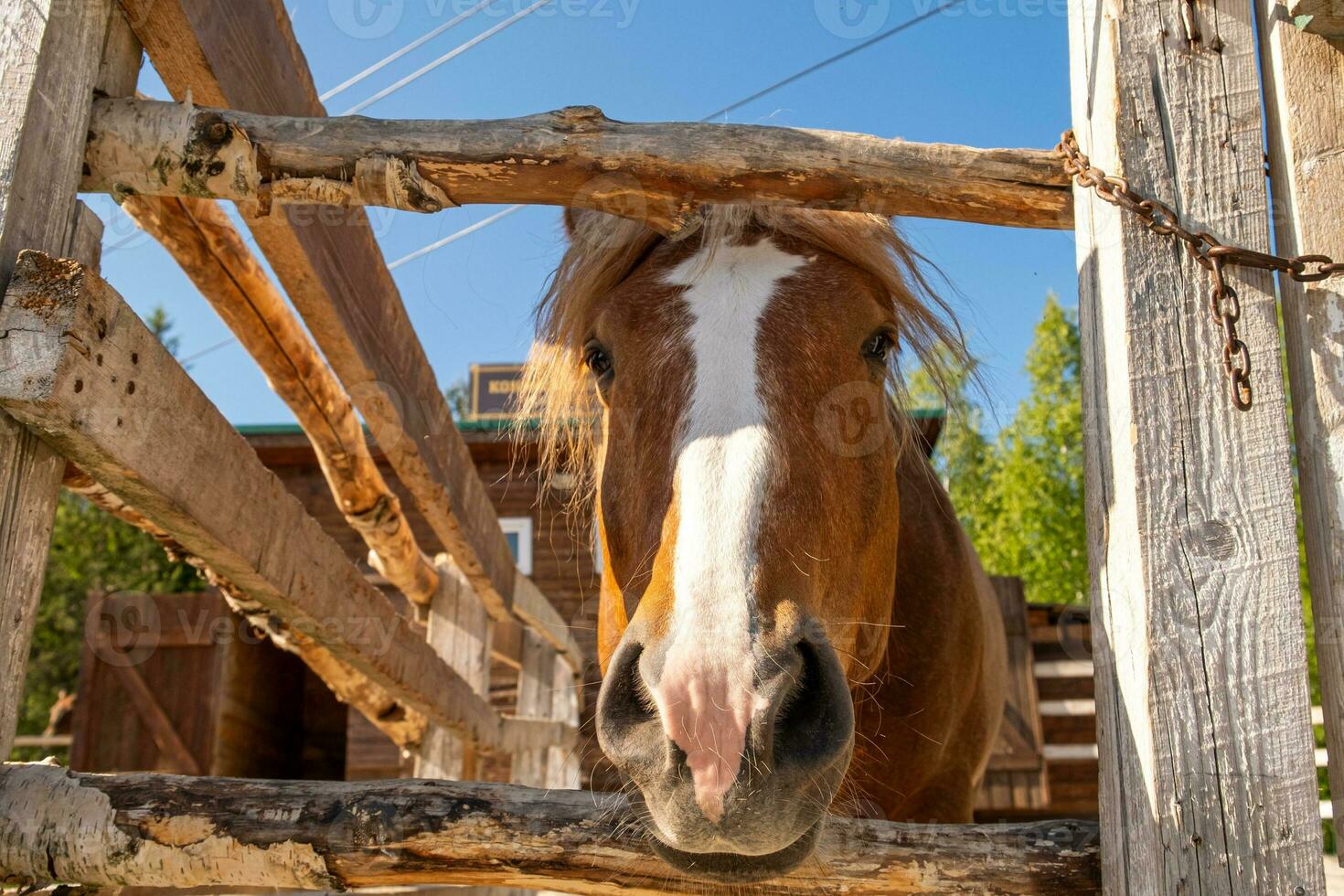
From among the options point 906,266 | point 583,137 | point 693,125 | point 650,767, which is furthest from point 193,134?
point 906,266

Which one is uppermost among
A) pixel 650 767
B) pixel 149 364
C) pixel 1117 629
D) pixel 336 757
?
pixel 149 364

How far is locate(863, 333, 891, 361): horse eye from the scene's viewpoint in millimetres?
2127

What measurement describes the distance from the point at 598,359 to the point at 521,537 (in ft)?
26.2

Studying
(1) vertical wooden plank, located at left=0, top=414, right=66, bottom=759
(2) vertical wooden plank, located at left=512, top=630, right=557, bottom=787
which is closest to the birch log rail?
(1) vertical wooden plank, located at left=0, top=414, right=66, bottom=759

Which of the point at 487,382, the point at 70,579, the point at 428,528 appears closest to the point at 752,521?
the point at 428,528

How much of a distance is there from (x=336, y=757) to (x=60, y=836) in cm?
1205

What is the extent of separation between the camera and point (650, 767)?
1386mm

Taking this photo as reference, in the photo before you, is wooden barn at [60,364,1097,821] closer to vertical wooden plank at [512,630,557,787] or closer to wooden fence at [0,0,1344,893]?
vertical wooden plank at [512,630,557,787]

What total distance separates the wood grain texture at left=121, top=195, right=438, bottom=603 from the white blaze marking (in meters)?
1.37

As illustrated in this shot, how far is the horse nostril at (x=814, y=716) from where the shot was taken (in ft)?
4.49

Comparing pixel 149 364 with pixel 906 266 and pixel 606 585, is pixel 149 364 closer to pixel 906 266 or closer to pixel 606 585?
pixel 606 585

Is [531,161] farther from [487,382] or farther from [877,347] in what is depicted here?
[487,382]

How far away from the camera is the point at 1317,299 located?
1.47 metres

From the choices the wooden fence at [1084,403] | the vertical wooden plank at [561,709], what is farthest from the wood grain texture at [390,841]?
the vertical wooden plank at [561,709]
